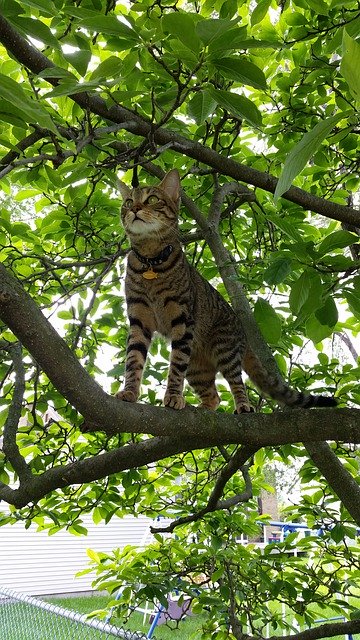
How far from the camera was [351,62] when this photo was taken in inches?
25.2

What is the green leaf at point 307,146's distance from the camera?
26.2 inches

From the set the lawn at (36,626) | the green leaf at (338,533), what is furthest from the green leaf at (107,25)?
the lawn at (36,626)

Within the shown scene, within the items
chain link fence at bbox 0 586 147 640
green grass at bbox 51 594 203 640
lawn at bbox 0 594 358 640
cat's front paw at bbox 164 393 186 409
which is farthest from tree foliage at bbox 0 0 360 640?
green grass at bbox 51 594 203 640

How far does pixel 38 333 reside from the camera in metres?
1.47

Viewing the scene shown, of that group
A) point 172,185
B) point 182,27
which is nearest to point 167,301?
point 172,185

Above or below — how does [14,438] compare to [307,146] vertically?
above

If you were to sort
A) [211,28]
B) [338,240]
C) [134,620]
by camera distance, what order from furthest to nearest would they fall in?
[134,620]
[338,240]
[211,28]

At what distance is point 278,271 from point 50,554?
1106 cm

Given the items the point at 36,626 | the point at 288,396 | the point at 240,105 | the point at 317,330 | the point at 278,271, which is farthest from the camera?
the point at 36,626

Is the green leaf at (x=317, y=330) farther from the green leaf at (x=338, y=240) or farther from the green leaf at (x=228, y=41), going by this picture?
the green leaf at (x=228, y=41)

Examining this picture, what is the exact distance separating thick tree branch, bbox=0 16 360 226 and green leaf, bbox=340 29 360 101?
1.21 meters

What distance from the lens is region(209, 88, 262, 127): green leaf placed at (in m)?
1.28

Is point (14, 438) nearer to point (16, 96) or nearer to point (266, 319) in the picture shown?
point (266, 319)

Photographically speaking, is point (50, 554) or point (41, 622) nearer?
point (41, 622)
